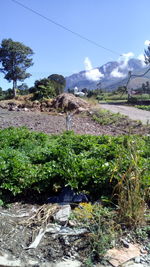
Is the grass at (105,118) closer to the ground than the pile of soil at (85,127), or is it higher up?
higher up

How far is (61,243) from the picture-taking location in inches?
104

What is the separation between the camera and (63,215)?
3.01 m

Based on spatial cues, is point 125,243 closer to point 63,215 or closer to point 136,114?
point 63,215

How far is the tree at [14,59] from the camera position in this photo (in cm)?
3075

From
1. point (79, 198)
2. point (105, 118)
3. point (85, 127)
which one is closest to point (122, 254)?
point (79, 198)

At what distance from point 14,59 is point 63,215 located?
99.9 feet

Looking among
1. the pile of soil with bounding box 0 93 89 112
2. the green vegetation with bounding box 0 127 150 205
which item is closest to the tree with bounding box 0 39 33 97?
the pile of soil with bounding box 0 93 89 112

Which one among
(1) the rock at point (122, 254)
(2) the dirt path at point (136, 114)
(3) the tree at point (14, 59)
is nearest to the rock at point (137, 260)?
(1) the rock at point (122, 254)

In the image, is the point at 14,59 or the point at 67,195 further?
the point at 14,59

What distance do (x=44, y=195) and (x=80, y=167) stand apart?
0.58 metres

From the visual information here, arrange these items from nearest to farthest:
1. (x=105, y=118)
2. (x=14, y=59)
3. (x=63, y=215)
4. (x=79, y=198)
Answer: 1. (x=63, y=215)
2. (x=79, y=198)
3. (x=105, y=118)
4. (x=14, y=59)

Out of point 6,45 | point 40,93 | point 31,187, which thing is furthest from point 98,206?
point 6,45

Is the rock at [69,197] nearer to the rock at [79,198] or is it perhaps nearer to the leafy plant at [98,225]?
the rock at [79,198]

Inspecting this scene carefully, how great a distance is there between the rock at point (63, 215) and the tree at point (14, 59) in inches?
1140
